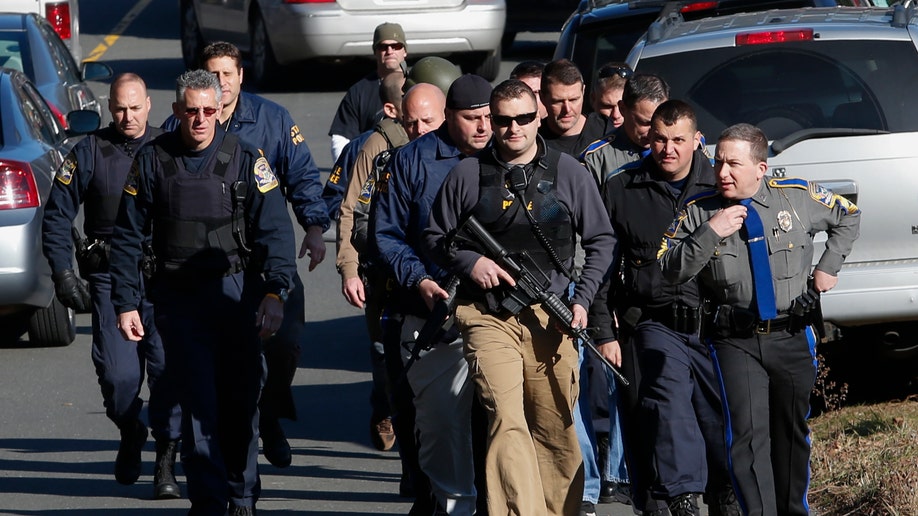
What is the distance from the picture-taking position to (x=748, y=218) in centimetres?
620

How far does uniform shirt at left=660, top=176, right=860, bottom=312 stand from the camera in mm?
6184

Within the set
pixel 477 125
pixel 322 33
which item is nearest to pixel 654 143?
pixel 477 125

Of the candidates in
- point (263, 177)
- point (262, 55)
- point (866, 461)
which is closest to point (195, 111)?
point (263, 177)

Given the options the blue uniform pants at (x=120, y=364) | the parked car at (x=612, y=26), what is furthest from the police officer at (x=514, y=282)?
the parked car at (x=612, y=26)

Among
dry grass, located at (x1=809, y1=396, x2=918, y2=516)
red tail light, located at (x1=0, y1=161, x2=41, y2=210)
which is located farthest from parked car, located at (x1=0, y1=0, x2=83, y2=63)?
dry grass, located at (x1=809, y1=396, x2=918, y2=516)

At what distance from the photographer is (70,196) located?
25.9 ft

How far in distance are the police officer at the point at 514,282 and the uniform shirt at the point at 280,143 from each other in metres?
1.55

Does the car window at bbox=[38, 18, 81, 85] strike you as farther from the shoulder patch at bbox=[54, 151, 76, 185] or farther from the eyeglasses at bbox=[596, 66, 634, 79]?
the eyeglasses at bbox=[596, 66, 634, 79]

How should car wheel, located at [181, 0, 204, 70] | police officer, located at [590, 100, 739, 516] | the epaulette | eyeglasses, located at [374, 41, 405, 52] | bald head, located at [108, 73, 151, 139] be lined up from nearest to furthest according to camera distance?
police officer, located at [590, 100, 739, 516]
the epaulette
bald head, located at [108, 73, 151, 139]
eyeglasses, located at [374, 41, 405, 52]
car wheel, located at [181, 0, 204, 70]

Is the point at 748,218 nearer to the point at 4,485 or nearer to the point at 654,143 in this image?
the point at 654,143

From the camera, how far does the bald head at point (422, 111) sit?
7551 mm

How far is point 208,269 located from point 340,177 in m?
1.72

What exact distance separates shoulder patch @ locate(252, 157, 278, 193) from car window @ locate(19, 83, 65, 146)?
14.8 ft

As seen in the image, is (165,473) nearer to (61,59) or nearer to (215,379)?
(215,379)
